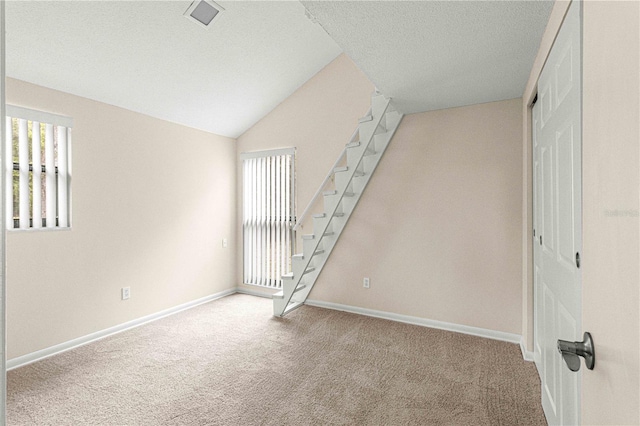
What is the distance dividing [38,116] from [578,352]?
148 inches

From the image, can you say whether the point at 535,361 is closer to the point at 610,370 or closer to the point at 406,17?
the point at 610,370

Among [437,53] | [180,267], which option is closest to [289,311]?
[180,267]

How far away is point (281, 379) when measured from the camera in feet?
7.98

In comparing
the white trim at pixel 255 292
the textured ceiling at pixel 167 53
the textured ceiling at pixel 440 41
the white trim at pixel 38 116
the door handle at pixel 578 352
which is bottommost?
the white trim at pixel 255 292

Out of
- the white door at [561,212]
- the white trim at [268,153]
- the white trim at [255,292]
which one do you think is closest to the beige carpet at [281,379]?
the white door at [561,212]

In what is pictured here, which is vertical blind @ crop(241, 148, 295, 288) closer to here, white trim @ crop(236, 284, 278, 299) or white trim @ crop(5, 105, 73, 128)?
white trim @ crop(236, 284, 278, 299)

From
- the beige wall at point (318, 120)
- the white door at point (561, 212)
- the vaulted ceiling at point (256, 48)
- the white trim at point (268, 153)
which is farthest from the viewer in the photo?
the white trim at point (268, 153)

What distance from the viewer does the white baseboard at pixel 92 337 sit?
2.66 metres

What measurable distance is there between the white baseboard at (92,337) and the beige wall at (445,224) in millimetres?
2005

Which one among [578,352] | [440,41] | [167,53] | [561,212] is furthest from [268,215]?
[578,352]

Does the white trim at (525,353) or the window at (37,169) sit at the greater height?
the window at (37,169)

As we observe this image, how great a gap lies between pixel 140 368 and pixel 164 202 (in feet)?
6.13

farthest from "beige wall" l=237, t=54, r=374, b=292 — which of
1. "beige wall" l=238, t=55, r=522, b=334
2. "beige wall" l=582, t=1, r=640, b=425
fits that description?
"beige wall" l=582, t=1, r=640, b=425

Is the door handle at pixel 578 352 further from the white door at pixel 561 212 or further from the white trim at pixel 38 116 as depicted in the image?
the white trim at pixel 38 116
